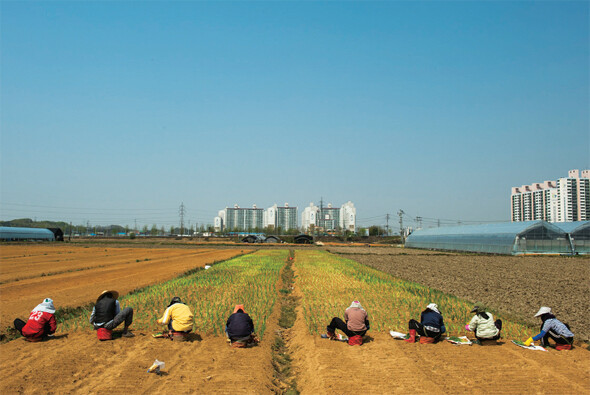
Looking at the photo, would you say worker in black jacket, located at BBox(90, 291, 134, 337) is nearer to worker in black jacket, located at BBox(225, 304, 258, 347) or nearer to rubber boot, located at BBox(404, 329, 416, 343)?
worker in black jacket, located at BBox(225, 304, 258, 347)

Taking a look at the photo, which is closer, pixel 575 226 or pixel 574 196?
pixel 575 226

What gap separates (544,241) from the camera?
51969 millimetres

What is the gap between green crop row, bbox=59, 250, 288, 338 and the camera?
12.8 metres

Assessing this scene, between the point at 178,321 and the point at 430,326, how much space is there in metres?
6.76

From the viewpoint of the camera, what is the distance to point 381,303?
16.8 m

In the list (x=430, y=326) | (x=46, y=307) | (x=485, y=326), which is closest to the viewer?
(x=485, y=326)

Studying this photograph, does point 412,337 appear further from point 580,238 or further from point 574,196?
point 574,196

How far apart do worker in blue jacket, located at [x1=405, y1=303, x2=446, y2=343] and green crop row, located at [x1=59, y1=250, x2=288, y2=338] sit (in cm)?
423

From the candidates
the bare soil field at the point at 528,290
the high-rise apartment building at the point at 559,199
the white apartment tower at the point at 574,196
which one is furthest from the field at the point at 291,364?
the white apartment tower at the point at 574,196

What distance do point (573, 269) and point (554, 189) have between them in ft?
366

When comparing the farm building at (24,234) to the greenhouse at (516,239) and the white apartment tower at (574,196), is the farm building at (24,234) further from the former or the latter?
the white apartment tower at (574,196)

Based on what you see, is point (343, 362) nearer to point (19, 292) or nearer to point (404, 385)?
point (404, 385)

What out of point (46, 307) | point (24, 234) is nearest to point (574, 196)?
point (46, 307)

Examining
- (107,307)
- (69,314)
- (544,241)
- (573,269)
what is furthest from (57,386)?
(544,241)
